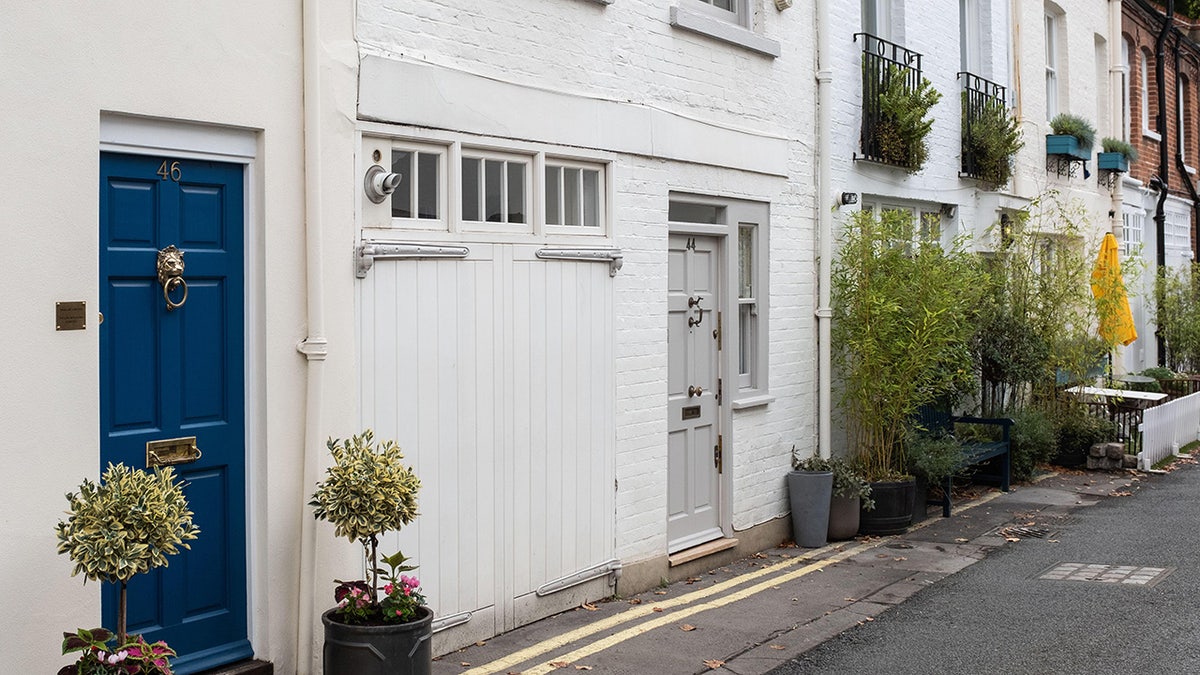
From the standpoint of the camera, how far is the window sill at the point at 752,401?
9.78 metres

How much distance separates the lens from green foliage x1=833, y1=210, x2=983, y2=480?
34.8ft

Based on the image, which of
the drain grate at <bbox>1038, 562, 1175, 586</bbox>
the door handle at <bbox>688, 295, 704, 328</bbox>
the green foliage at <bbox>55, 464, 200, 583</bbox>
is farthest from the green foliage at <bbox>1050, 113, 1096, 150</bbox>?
the green foliage at <bbox>55, 464, 200, 583</bbox>

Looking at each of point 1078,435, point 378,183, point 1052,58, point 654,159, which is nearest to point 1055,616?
point 654,159

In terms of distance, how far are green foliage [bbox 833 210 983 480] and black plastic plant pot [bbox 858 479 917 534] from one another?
26 cm

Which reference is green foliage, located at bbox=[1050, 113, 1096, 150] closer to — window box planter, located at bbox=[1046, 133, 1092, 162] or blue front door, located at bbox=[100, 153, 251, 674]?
window box planter, located at bbox=[1046, 133, 1092, 162]

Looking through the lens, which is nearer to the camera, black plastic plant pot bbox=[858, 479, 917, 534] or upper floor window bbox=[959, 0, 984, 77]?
black plastic plant pot bbox=[858, 479, 917, 534]

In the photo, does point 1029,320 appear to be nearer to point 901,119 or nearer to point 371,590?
point 901,119

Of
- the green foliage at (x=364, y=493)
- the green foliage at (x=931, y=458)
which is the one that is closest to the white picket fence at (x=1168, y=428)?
the green foliage at (x=931, y=458)

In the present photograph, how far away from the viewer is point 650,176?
8703mm

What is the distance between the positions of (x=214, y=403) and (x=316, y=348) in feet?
1.76

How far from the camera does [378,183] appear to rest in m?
6.45

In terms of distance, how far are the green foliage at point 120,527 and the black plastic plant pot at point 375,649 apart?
1.01 meters

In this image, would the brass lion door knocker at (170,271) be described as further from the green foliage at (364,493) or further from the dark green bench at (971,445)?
the dark green bench at (971,445)

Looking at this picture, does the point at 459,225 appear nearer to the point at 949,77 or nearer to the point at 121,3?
the point at 121,3
